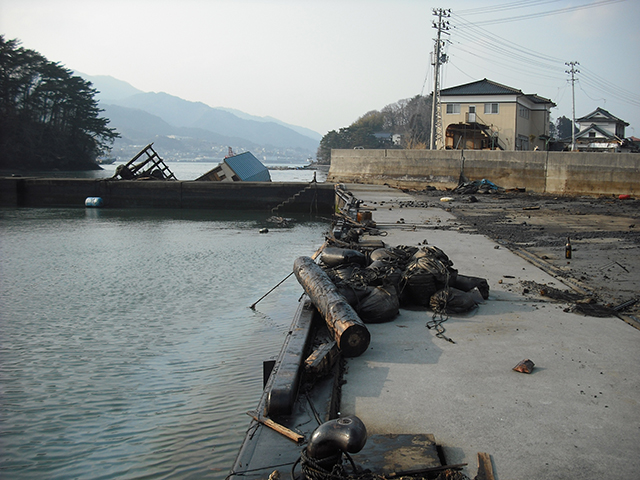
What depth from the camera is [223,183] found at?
Result: 26609 millimetres

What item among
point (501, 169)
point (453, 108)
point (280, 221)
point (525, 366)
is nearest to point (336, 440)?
point (525, 366)

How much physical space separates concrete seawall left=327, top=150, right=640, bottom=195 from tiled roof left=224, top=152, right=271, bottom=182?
4.30m

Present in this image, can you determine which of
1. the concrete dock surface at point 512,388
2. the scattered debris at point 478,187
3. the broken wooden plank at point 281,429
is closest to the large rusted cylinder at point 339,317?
the concrete dock surface at point 512,388

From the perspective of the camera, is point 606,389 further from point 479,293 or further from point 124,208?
point 124,208

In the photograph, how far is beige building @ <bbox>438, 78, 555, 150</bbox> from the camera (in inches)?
1560

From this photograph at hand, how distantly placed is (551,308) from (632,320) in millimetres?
753

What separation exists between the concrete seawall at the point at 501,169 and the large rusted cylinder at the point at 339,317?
69.8ft

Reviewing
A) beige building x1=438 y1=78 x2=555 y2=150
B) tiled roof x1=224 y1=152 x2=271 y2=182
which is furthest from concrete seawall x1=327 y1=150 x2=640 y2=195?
beige building x1=438 y1=78 x2=555 y2=150

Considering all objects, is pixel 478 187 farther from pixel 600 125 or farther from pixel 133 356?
pixel 600 125

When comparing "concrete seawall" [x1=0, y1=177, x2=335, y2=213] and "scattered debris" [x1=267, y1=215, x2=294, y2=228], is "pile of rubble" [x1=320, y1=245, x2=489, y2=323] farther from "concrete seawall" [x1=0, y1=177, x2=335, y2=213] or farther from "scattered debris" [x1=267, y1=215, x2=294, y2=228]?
"concrete seawall" [x1=0, y1=177, x2=335, y2=213]

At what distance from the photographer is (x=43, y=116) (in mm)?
73062

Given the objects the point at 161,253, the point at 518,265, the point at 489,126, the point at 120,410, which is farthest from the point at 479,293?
the point at 489,126

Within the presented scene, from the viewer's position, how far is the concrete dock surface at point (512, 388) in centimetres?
298

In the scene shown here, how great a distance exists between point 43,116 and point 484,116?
59.5 m
